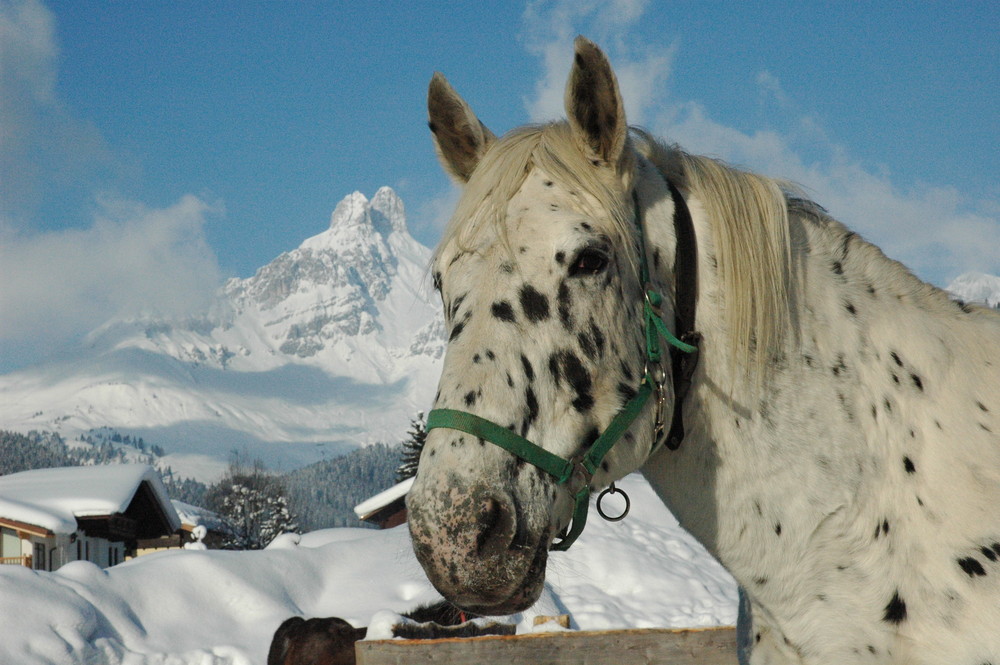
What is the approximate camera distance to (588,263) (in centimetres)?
215

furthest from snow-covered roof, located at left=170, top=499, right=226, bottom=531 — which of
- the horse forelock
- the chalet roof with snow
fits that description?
the horse forelock

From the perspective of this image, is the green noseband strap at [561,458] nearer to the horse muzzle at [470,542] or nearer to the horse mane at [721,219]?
the horse muzzle at [470,542]

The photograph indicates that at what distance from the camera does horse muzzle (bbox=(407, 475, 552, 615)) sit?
1.88 metres

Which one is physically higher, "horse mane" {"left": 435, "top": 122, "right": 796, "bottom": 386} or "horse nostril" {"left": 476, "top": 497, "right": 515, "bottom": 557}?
"horse mane" {"left": 435, "top": 122, "right": 796, "bottom": 386}

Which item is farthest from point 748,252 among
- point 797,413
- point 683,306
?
point 797,413

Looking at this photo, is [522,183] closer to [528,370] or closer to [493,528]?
[528,370]

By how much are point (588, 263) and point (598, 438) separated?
1.44ft

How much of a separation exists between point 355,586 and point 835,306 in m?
13.0

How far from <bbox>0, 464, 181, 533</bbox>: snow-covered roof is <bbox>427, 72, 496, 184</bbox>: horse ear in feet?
101

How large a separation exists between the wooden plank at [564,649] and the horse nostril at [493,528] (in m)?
3.33

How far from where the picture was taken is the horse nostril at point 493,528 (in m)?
1.88

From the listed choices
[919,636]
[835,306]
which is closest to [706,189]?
[835,306]

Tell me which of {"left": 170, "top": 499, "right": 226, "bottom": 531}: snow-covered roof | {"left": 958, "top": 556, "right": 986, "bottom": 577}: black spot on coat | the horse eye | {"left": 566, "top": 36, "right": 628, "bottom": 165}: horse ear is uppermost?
{"left": 566, "top": 36, "right": 628, "bottom": 165}: horse ear

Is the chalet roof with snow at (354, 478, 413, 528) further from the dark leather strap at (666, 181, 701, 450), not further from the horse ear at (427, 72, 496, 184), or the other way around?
the dark leather strap at (666, 181, 701, 450)
